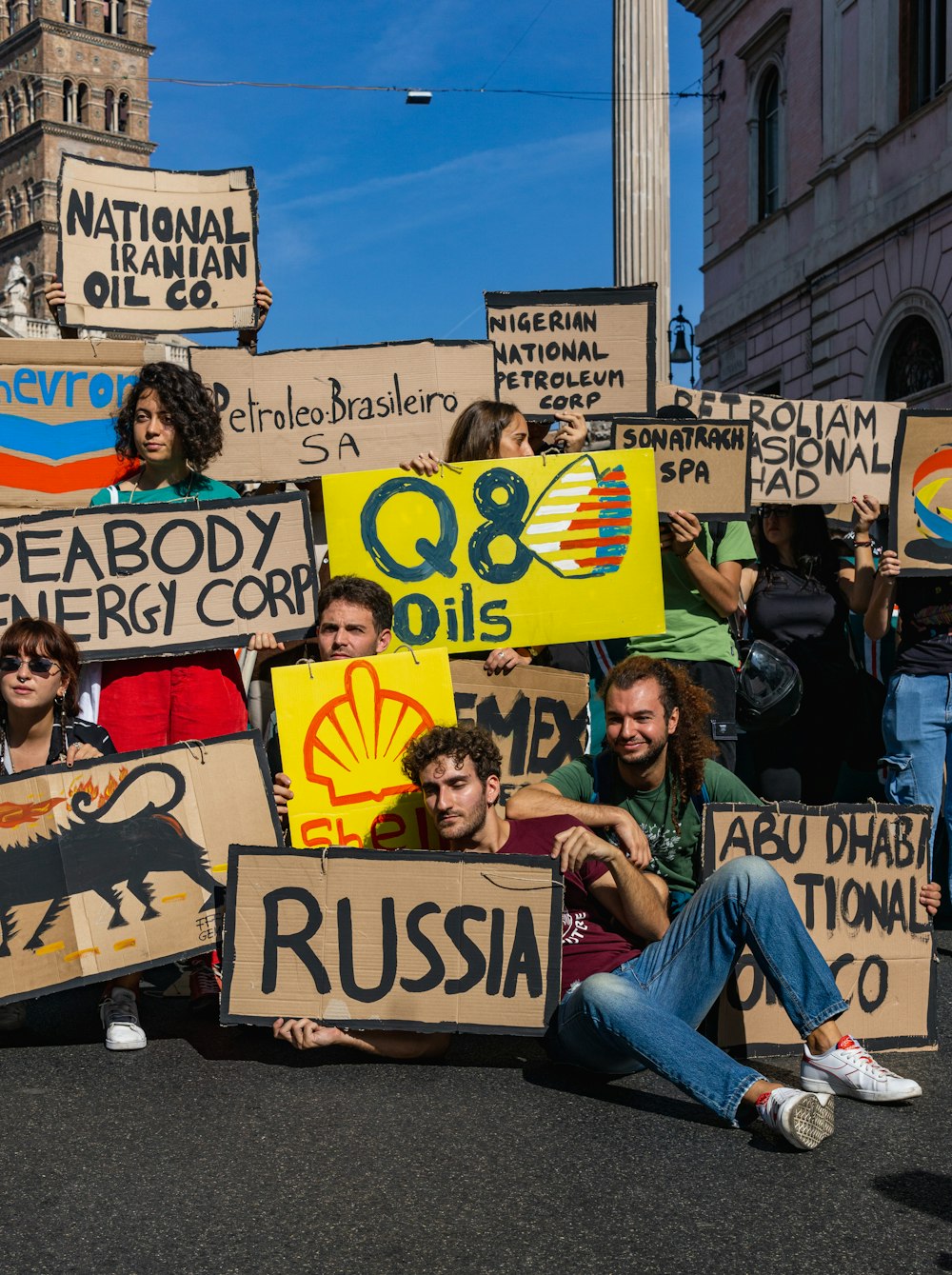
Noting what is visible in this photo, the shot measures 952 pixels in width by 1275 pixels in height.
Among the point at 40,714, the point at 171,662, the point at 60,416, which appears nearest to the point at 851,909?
the point at 171,662

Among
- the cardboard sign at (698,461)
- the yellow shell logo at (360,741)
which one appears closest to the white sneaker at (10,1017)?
the yellow shell logo at (360,741)

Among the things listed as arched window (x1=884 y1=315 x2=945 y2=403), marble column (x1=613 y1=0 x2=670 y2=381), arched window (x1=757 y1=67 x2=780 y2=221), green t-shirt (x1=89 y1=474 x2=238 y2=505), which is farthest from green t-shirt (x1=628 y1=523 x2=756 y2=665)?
arched window (x1=757 y1=67 x2=780 y2=221)

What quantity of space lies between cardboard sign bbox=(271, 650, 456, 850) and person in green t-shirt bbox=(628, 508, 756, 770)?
3.36 ft

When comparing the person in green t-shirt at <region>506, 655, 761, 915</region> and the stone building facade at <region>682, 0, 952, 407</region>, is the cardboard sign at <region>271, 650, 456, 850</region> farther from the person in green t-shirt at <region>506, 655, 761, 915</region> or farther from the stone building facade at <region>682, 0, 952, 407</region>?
the stone building facade at <region>682, 0, 952, 407</region>

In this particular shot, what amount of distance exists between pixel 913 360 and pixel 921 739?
1170 cm

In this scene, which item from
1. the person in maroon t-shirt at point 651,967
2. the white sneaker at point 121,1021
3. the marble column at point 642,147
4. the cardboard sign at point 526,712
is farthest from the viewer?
the marble column at point 642,147

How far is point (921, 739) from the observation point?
512 cm

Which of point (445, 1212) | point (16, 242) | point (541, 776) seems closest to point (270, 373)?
point (541, 776)

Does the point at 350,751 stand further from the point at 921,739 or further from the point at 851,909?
the point at 921,739

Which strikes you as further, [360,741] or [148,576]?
[148,576]

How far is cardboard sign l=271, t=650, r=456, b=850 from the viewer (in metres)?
4.25

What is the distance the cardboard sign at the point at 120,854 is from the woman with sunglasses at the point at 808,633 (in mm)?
2165

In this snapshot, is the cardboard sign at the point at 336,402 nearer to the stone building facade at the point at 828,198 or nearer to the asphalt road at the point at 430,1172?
the asphalt road at the point at 430,1172

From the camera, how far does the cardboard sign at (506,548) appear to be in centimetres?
499
